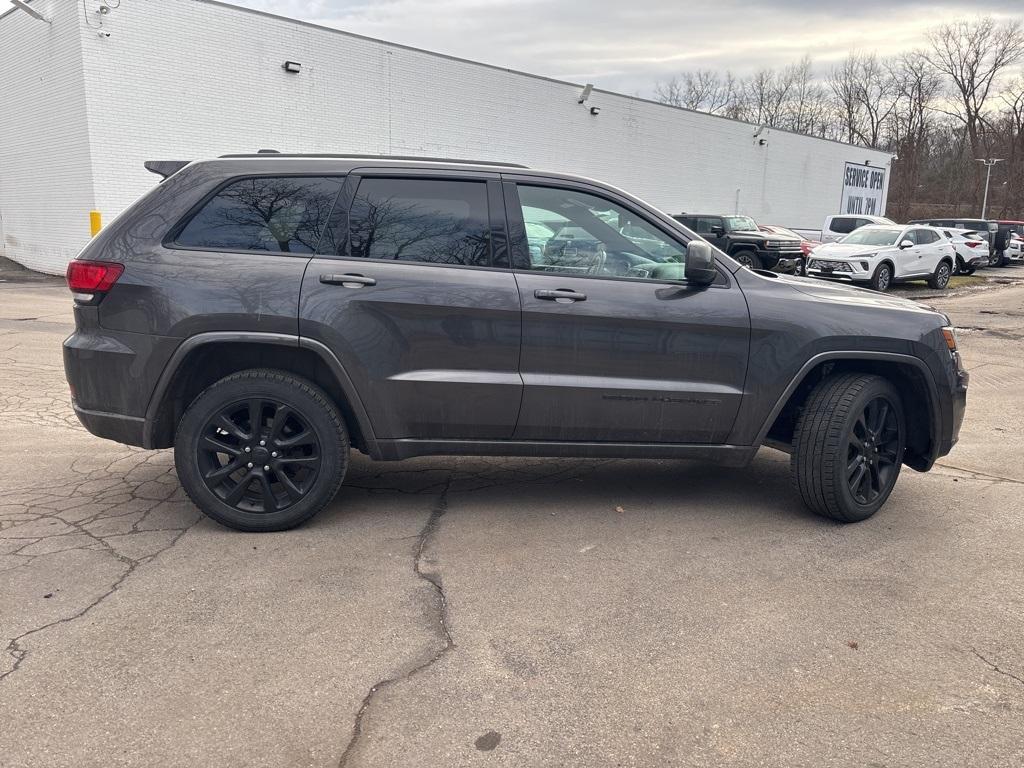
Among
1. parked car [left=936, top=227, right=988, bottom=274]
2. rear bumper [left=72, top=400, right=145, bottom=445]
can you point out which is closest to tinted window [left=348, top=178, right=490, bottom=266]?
rear bumper [left=72, top=400, right=145, bottom=445]

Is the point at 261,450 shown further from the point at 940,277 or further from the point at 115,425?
the point at 940,277

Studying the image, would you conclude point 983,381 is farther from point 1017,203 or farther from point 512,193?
point 1017,203

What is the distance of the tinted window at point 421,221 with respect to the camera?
13.5ft

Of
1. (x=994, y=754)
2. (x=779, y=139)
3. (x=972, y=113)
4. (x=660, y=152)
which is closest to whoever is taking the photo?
(x=994, y=754)

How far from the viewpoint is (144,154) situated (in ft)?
59.2

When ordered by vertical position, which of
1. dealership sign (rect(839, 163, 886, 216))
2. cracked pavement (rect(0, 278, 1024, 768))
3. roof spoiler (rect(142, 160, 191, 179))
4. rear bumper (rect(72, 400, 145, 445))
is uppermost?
dealership sign (rect(839, 163, 886, 216))

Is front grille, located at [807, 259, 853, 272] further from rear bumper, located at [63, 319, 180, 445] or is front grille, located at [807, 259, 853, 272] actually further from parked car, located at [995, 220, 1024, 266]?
rear bumper, located at [63, 319, 180, 445]

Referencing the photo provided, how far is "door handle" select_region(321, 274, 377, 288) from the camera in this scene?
13.0 feet

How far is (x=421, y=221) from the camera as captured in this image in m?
4.17

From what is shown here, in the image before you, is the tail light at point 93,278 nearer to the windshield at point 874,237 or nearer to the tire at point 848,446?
the tire at point 848,446

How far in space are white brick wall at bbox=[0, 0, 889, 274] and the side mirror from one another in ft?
56.3

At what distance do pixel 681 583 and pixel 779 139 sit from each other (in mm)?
39070

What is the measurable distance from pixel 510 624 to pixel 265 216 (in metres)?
2.38

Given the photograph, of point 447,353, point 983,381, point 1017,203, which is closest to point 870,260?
point 983,381
